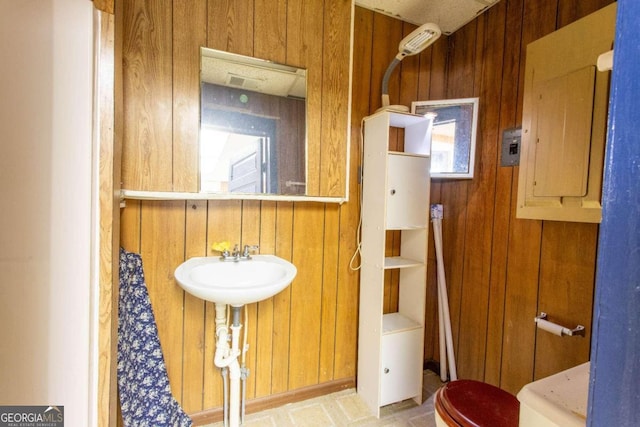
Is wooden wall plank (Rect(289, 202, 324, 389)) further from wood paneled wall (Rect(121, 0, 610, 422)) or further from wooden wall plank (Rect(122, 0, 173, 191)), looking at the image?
wooden wall plank (Rect(122, 0, 173, 191))

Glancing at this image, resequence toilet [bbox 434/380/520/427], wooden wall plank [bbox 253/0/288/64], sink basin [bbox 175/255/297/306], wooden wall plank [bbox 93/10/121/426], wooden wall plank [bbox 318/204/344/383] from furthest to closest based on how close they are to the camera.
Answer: wooden wall plank [bbox 318/204/344/383]
wooden wall plank [bbox 253/0/288/64]
sink basin [bbox 175/255/297/306]
toilet [bbox 434/380/520/427]
wooden wall plank [bbox 93/10/121/426]

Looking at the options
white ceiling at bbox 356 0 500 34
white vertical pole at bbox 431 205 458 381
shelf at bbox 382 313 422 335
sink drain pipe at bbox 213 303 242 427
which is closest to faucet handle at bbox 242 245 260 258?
sink drain pipe at bbox 213 303 242 427

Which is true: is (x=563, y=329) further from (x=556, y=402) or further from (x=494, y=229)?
Result: (x=556, y=402)

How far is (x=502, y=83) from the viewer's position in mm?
1540

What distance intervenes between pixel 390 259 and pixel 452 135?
2.75ft

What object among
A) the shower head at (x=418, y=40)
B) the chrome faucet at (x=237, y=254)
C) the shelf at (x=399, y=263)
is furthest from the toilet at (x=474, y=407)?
the shower head at (x=418, y=40)

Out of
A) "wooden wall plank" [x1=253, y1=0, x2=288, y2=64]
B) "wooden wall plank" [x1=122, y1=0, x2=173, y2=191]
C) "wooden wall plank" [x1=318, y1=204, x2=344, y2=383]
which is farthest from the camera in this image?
"wooden wall plank" [x1=318, y1=204, x2=344, y2=383]

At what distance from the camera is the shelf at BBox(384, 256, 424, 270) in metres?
1.53

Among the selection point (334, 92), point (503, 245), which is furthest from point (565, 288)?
point (334, 92)

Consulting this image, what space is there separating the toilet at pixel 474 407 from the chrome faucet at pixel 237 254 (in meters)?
1.00

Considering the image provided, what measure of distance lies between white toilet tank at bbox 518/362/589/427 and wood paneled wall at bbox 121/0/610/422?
0.75 meters

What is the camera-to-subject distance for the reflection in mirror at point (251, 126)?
1334mm

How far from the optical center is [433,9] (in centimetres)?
164

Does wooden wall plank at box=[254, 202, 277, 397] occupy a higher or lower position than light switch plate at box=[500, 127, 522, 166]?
lower
